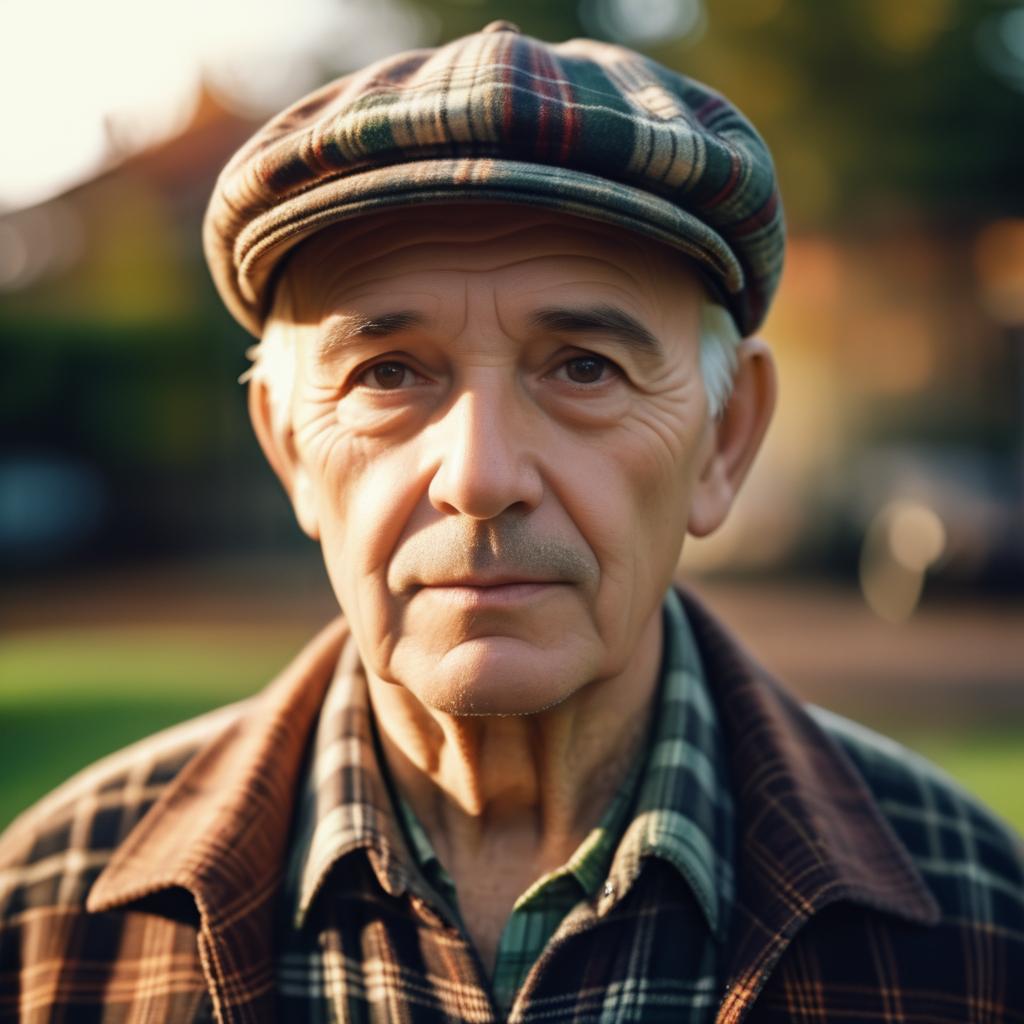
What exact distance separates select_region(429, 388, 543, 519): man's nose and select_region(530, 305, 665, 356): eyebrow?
0.42 ft

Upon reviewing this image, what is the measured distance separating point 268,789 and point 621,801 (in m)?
0.58

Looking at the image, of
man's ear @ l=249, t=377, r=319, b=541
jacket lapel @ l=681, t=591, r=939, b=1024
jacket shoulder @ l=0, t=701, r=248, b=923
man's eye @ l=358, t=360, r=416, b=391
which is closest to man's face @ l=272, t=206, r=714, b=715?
man's eye @ l=358, t=360, r=416, b=391

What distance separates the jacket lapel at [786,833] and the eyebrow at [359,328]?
867mm

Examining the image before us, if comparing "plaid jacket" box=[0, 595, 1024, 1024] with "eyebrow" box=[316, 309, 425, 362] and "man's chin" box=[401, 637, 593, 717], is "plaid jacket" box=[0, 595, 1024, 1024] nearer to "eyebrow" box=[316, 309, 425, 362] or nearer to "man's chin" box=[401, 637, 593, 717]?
"man's chin" box=[401, 637, 593, 717]

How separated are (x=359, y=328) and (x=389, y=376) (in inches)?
3.5

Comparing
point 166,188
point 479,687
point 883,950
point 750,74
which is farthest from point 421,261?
point 166,188

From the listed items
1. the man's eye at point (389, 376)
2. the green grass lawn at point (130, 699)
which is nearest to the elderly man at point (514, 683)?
the man's eye at point (389, 376)

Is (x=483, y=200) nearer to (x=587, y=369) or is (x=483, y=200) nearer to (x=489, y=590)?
(x=587, y=369)

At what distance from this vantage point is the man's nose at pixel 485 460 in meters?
1.72

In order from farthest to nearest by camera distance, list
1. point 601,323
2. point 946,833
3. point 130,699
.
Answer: point 130,699 → point 946,833 → point 601,323

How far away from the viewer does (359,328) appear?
1.84 metres

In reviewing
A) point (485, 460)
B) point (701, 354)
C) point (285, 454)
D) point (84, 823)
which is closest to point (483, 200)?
point (485, 460)

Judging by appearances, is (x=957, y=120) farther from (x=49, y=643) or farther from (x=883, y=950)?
(x=883, y=950)

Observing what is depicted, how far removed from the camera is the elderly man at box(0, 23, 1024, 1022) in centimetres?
176
